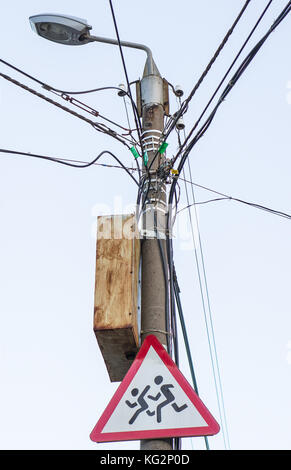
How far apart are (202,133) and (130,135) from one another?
1.04 m

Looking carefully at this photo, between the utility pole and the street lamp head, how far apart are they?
0.61m

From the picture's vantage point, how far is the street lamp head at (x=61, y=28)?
4844mm

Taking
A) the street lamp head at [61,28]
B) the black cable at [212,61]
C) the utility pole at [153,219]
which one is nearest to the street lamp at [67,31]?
the street lamp head at [61,28]

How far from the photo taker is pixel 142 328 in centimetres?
344

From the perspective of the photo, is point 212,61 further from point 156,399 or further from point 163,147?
point 156,399

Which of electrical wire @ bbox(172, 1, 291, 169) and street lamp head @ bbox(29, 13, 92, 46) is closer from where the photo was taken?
electrical wire @ bbox(172, 1, 291, 169)

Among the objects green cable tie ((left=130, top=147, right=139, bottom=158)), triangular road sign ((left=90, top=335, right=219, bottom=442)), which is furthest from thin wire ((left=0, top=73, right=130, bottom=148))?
triangular road sign ((left=90, top=335, right=219, bottom=442))

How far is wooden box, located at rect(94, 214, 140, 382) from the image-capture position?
10.6 ft

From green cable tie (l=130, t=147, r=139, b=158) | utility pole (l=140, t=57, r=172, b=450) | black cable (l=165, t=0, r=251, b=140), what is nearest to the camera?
utility pole (l=140, t=57, r=172, b=450)

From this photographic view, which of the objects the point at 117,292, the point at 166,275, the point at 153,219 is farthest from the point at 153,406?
the point at 153,219

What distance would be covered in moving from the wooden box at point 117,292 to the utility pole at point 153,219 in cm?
10

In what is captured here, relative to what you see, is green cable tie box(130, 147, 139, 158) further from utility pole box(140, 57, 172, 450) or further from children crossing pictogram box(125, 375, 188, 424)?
children crossing pictogram box(125, 375, 188, 424)

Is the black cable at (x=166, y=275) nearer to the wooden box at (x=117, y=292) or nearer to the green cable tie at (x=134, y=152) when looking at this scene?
the wooden box at (x=117, y=292)
